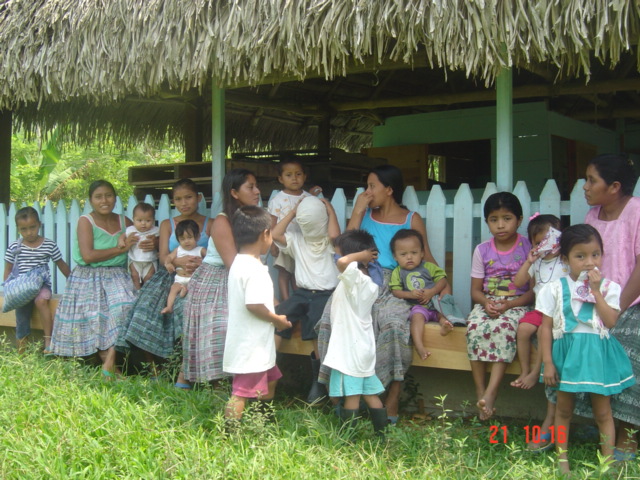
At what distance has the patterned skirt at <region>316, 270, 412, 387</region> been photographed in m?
4.44

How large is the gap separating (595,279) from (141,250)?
139 inches

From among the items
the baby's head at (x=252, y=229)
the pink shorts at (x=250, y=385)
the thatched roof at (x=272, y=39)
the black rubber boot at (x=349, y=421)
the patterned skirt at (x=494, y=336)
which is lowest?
the black rubber boot at (x=349, y=421)

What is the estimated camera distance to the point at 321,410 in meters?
4.57

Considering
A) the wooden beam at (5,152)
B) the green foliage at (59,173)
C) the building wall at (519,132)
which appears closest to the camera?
the wooden beam at (5,152)

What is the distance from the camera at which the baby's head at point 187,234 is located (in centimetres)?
537

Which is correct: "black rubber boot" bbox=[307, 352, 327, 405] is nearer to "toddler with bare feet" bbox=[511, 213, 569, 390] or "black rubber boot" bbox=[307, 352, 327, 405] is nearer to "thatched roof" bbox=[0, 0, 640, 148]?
"toddler with bare feet" bbox=[511, 213, 569, 390]

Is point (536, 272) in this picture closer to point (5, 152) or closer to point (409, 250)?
point (409, 250)

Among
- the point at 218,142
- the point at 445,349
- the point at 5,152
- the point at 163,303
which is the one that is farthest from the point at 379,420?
the point at 5,152

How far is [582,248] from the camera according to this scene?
12.2ft

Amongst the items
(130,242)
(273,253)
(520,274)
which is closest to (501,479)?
(520,274)

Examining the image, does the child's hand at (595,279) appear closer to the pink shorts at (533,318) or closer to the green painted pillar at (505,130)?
the pink shorts at (533,318)

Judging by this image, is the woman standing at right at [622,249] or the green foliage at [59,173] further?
the green foliage at [59,173]

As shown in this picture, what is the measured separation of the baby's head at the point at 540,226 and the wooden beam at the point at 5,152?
18.5 ft

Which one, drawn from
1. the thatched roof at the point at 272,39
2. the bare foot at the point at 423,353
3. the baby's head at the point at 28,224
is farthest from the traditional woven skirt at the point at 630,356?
the baby's head at the point at 28,224
